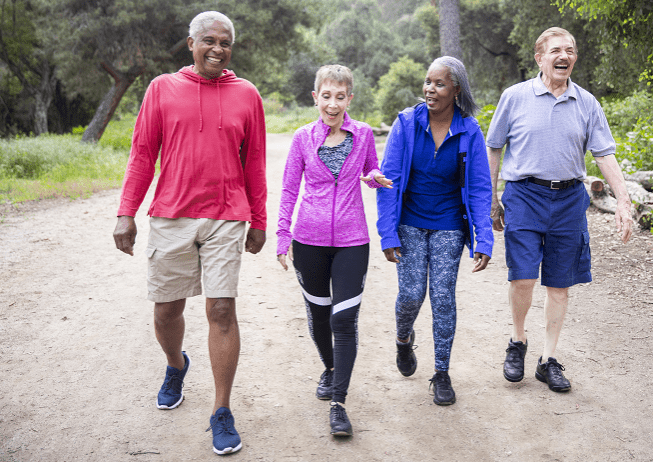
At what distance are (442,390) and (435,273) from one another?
2.38 ft

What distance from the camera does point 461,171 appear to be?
3.37 metres

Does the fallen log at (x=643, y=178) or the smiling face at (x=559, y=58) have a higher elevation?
the smiling face at (x=559, y=58)

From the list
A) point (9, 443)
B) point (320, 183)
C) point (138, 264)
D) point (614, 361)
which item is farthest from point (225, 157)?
point (138, 264)

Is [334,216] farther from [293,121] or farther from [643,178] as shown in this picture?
[293,121]

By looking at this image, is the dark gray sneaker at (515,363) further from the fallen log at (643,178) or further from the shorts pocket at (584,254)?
the fallen log at (643,178)

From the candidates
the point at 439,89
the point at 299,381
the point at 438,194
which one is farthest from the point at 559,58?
the point at 299,381

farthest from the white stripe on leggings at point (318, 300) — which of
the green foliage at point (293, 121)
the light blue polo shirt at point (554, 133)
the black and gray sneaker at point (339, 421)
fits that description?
the green foliage at point (293, 121)

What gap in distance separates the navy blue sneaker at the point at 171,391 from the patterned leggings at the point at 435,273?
1.43 metres

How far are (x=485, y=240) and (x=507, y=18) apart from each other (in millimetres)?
24177

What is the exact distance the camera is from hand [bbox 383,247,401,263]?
3357 millimetres

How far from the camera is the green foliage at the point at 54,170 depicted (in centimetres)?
1142

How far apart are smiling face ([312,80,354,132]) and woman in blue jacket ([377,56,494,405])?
38cm

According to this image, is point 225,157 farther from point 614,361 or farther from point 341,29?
point 341,29

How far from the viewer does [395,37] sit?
5866cm
